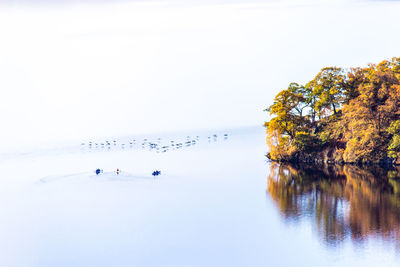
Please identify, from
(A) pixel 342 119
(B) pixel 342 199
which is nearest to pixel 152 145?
(A) pixel 342 119

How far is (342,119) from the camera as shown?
5825 centimetres

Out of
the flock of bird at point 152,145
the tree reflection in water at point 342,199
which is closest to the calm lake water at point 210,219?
the tree reflection in water at point 342,199

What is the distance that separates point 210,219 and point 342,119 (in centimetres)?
2881

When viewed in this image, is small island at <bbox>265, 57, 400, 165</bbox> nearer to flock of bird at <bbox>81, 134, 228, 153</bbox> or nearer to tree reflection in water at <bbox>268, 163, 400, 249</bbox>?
tree reflection in water at <bbox>268, 163, 400, 249</bbox>

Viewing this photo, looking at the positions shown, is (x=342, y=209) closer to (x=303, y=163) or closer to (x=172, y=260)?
(x=172, y=260)

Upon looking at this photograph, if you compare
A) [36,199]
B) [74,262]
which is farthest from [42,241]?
[36,199]

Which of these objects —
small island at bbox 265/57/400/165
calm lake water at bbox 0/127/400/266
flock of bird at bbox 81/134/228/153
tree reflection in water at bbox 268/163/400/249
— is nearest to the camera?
calm lake water at bbox 0/127/400/266

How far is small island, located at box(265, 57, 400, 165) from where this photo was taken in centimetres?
5378

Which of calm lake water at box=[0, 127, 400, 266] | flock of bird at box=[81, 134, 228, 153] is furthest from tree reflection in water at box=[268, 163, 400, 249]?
flock of bird at box=[81, 134, 228, 153]

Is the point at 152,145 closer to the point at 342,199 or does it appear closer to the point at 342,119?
the point at 342,119

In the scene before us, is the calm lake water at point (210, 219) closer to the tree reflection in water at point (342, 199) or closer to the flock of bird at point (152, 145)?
the tree reflection in water at point (342, 199)

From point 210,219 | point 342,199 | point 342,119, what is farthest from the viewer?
point 342,119

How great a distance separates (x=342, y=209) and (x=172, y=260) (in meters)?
16.8

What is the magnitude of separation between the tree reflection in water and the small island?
342 centimetres
